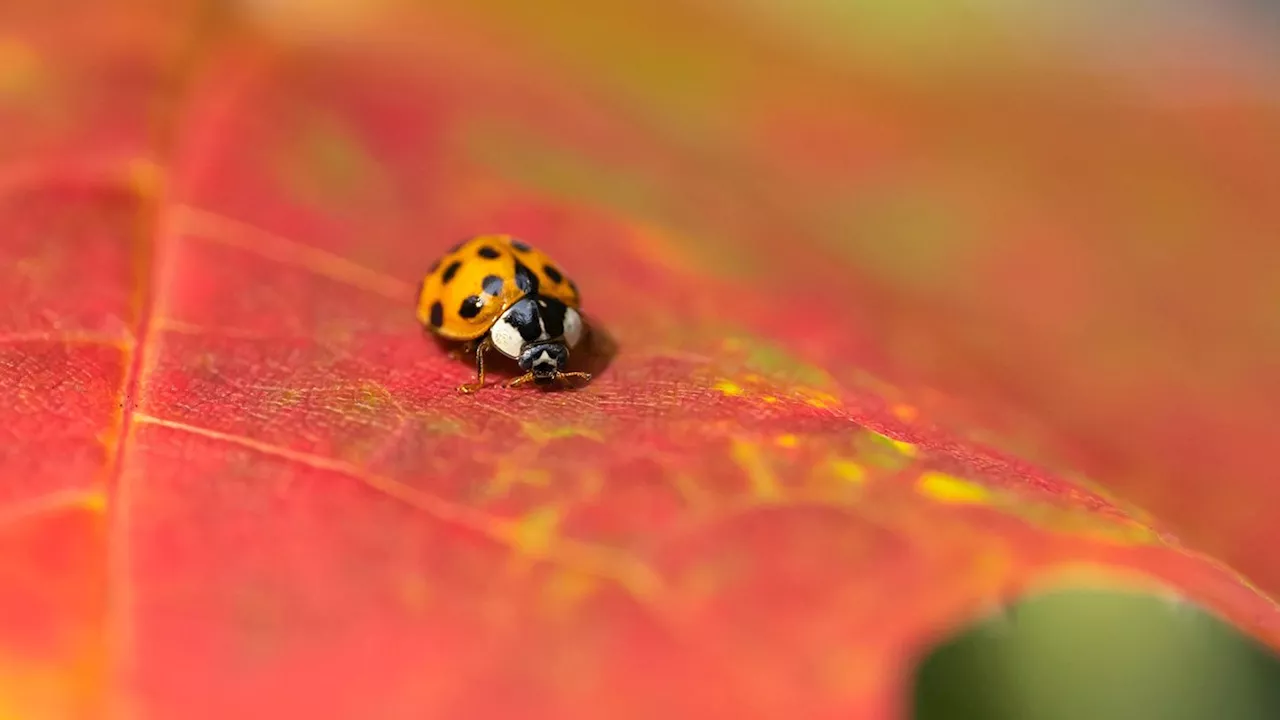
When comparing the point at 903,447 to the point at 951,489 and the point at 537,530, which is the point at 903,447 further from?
the point at 537,530

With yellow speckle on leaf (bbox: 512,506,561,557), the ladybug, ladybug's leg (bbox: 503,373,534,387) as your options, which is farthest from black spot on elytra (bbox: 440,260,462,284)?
yellow speckle on leaf (bbox: 512,506,561,557)

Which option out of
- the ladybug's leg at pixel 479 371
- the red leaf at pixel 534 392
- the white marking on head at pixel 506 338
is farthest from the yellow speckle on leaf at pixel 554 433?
the white marking on head at pixel 506 338

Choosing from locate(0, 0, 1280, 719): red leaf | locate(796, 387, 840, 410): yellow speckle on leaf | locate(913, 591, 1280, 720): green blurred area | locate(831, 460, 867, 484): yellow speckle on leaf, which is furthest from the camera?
locate(913, 591, 1280, 720): green blurred area

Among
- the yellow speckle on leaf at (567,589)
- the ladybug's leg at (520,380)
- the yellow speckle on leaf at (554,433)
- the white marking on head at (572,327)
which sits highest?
the white marking on head at (572,327)

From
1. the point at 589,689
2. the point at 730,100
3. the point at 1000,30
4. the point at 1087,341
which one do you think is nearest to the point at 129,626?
the point at 589,689

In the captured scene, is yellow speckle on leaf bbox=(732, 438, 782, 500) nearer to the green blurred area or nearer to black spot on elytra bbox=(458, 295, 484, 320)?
black spot on elytra bbox=(458, 295, 484, 320)

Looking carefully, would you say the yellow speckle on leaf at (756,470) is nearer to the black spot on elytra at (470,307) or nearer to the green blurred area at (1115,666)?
the black spot on elytra at (470,307)
